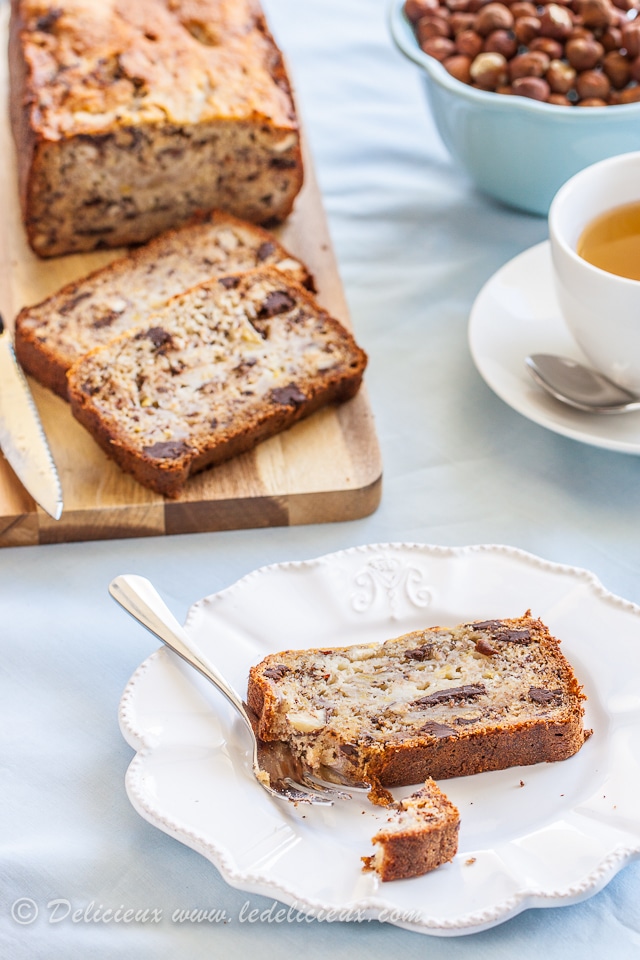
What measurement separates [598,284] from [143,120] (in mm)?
1388

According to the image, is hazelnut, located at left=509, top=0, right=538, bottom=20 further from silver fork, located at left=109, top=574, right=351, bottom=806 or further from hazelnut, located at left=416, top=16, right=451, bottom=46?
silver fork, located at left=109, top=574, right=351, bottom=806

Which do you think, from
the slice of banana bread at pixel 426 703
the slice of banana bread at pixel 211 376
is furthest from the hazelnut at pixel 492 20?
the slice of banana bread at pixel 426 703

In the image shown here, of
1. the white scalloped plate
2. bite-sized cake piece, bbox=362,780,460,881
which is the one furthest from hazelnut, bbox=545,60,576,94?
bite-sized cake piece, bbox=362,780,460,881

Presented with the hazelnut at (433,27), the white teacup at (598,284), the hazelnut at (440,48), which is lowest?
the white teacup at (598,284)

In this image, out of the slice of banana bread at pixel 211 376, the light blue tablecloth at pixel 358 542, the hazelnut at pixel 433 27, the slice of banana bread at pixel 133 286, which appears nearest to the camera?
the light blue tablecloth at pixel 358 542

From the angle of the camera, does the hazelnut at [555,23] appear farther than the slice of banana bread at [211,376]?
Yes

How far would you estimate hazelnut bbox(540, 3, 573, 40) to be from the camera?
119 inches

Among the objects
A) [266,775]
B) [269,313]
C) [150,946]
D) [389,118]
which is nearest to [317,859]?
[266,775]

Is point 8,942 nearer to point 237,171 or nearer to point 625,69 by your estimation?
point 237,171

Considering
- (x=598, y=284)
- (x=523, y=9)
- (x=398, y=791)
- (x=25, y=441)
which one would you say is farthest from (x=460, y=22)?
(x=398, y=791)

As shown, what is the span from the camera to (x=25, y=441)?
254 centimetres

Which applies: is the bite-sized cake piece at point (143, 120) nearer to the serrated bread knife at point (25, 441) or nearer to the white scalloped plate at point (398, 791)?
the serrated bread knife at point (25, 441)

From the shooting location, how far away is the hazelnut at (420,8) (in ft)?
10.4

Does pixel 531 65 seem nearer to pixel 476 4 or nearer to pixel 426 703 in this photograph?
pixel 476 4
